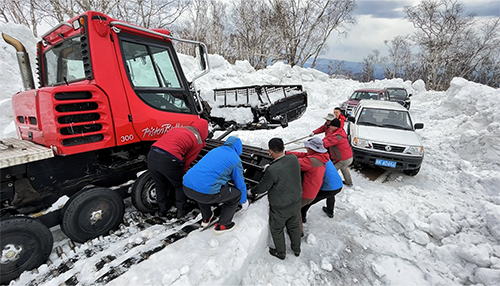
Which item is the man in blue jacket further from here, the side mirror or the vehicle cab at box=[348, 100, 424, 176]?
the vehicle cab at box=[348, 100, 424, 176]

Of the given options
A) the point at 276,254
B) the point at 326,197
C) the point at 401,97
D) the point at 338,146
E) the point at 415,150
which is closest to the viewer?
the point at 276,254

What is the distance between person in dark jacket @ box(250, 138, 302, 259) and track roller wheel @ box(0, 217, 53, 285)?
253 centimetres

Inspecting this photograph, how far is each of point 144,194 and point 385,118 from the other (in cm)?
637

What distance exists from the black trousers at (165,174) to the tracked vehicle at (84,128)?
34 cm

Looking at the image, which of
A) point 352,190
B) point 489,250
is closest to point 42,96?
point 352,190

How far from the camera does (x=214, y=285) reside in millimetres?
2133

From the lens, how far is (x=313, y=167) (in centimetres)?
313

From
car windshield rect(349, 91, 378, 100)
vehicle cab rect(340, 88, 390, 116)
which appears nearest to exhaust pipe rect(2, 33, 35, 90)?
vehicle cab rect(340, 88, 390, 116)

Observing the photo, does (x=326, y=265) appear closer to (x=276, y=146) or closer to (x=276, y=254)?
(x=276, y=254)

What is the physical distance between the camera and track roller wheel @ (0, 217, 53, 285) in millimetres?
2402

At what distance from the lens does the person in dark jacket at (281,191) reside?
271 centimetres

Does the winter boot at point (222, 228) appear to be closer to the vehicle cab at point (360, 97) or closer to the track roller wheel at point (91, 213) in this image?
the track roller wheel at point (91, 213)

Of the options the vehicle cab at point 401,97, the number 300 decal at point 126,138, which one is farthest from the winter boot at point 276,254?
the vehicle cab at point 401,97

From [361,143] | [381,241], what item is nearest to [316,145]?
[381,241]
